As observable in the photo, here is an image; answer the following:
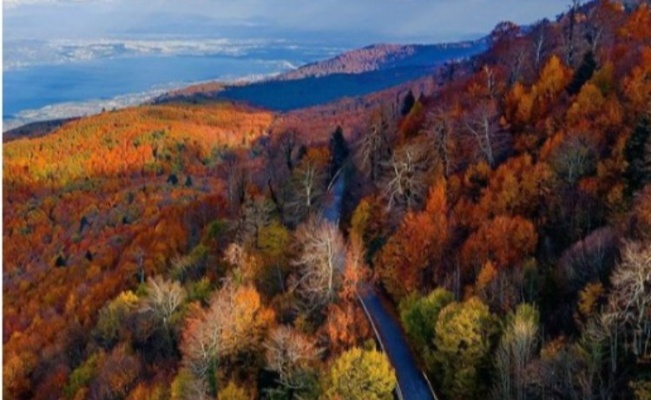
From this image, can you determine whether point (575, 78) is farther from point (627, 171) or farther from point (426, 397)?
point (426, 397)

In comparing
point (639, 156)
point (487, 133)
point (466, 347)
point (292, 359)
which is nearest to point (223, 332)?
point (292, 359)

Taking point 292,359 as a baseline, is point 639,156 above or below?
above

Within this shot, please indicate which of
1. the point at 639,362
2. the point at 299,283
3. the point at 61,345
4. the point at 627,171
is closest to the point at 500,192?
the point at 627,171

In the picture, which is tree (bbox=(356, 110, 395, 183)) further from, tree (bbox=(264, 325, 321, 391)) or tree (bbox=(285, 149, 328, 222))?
tree (bbox=(264, 325, 321, 391))

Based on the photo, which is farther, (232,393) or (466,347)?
(232,393)

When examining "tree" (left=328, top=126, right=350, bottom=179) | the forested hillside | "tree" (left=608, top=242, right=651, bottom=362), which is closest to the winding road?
the forested hillside

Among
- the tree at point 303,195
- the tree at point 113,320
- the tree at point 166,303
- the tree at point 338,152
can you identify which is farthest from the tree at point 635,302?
the tree at point 338,152

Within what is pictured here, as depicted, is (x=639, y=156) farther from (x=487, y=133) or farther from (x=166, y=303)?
(x=166, y=303)
